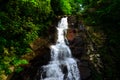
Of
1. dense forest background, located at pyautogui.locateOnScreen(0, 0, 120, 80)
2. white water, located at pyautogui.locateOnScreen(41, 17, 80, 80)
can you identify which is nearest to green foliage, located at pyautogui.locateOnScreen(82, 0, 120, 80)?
dense forest background, located at pyautogui.locateOnScreen(0, 0, 120, 80)

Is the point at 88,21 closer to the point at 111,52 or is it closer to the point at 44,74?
the point at 111,52

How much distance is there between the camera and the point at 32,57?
1225cm

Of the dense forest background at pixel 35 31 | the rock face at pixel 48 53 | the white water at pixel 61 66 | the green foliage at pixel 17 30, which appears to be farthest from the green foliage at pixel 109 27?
the green foliage at pixel 17 30

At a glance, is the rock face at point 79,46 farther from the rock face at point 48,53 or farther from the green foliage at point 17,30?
the green foliage at point 17,30

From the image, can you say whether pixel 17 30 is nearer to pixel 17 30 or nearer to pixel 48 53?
pixel 17 30

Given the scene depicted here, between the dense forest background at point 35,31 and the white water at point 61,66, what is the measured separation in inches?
50.9

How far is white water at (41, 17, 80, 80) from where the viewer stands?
1155 cm

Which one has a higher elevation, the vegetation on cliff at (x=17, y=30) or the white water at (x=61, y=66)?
the vegetation on cliff at (x=17, y=30)

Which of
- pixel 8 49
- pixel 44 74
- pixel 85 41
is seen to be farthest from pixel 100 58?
pixel 8 49

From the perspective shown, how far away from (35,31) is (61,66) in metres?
3.10

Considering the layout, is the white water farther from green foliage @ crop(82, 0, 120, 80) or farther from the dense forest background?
green foliage @ crop(82, 0, 120, 80)

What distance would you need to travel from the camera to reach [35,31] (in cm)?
1330

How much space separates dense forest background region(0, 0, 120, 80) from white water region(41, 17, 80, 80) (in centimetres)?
129

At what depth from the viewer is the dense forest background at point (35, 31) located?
439 inches
